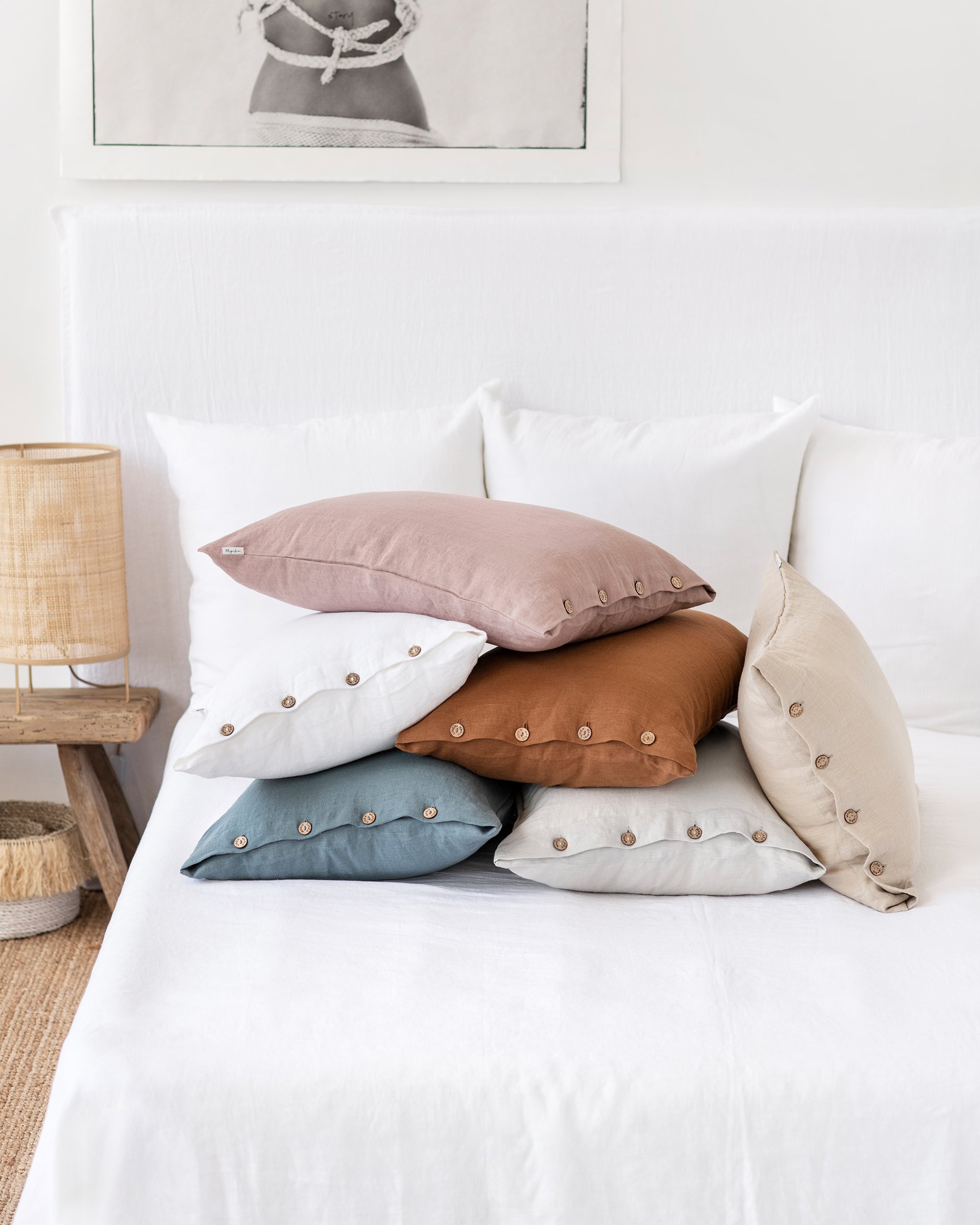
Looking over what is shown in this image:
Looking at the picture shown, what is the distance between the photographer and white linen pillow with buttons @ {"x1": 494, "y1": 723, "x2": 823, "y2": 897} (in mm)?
1103

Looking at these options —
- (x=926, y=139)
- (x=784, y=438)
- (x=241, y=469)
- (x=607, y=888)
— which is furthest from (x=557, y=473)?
(x=926, y=139)

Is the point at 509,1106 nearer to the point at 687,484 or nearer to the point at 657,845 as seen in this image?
the point at 657,845

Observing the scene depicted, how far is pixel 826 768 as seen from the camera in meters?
1.09

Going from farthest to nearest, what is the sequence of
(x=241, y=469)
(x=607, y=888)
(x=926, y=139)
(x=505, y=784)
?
(x=926, y=139)
(x=241, y=469)
(x=505, y=784)
(x=607, y=888)

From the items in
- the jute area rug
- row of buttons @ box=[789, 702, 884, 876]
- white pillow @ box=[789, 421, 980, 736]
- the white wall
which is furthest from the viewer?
the white wall

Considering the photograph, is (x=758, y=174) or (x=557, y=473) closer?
(x=557, y=473)

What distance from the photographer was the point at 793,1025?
0.90 meters

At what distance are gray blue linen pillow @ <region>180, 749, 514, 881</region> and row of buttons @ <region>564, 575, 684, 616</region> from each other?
0.21 metres

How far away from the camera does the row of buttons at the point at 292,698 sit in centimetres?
113

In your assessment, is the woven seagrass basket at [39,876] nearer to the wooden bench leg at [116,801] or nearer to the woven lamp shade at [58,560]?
the wooden bench leg at [116,801]

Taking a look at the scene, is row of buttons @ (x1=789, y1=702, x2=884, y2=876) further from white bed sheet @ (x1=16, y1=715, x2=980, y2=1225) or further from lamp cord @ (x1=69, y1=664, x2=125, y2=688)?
lamp cord @ (x1=69, y1=664, x2=125, y2=688)

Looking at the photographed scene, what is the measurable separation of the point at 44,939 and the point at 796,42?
2.15 meters

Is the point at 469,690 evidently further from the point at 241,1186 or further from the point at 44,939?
the point at 44,939

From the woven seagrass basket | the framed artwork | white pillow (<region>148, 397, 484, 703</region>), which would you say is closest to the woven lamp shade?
white pillow (<region>148, 397, 484, 703</region>)
